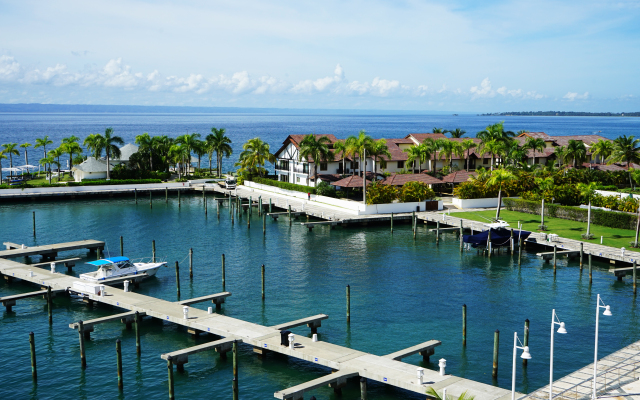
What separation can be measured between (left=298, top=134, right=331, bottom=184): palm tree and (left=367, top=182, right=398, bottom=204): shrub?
14075 mm

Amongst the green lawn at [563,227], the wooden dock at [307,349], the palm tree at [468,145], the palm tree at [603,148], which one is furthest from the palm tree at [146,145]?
the palm tree at [603,148]

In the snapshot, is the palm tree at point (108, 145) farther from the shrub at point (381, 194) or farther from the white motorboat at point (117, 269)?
the white motorboat at point (117, 269)

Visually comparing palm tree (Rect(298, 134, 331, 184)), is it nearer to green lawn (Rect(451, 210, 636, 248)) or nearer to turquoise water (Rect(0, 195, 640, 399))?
turquoise water (Rect(0, 195, 640, 399))

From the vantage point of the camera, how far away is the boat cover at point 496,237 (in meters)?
65.0

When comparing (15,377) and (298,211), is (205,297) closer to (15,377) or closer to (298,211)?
(15,377)

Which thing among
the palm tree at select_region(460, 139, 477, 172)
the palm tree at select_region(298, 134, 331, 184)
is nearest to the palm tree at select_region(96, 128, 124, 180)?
the palm tree at select_region(298, 134, 331, 184)

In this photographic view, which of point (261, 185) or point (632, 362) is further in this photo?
point (261, 185)

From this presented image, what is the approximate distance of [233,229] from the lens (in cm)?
7856

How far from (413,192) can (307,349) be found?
50.5 m

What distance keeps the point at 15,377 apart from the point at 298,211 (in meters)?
52.8

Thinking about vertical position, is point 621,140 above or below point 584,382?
above

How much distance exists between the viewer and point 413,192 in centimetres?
8381

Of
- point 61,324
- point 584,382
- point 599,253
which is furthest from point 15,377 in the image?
point 599,253

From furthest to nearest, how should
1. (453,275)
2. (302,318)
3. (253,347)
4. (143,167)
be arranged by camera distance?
(143,167), (453,275), (302,318), (253,347)
